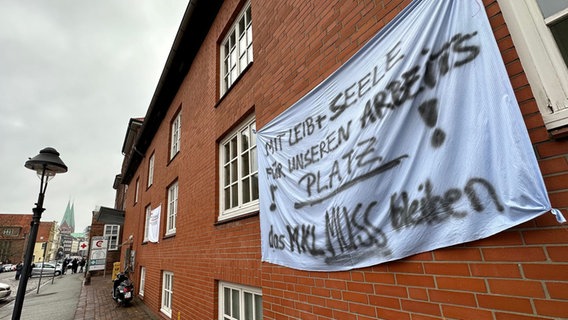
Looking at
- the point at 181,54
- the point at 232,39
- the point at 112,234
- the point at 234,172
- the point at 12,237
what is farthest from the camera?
the point at 12,237

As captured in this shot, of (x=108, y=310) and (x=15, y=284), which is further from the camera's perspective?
(x=15, y=284)

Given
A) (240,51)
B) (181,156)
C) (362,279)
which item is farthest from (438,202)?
(181,156)

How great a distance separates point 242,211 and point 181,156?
409cm

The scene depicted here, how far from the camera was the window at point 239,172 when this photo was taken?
412cm

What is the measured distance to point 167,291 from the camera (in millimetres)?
7785

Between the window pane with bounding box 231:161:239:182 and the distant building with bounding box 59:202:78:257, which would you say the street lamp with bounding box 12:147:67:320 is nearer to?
the window pane with bounding box 231:161:239:182

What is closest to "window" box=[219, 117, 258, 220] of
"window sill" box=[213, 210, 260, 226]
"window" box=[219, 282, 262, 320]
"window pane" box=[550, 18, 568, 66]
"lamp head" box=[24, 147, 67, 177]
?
"window sill" box=[213, 210, 260, 226]

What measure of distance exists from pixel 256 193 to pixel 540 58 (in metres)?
3.31

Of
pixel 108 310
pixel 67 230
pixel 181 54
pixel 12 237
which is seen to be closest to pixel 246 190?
pixel 181 54

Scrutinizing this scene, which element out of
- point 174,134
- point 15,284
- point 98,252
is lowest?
point 15,284

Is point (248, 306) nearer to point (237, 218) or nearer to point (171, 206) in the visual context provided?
point (237, 218)

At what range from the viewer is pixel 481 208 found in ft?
4.52

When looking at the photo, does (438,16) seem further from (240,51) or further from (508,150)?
(240,51)

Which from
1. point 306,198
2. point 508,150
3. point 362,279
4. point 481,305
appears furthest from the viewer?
point 306,198
